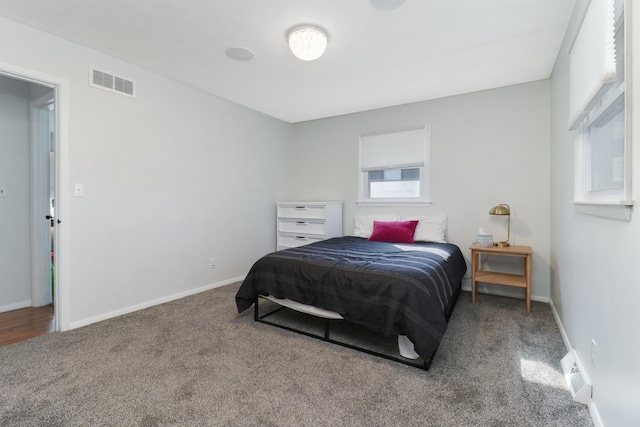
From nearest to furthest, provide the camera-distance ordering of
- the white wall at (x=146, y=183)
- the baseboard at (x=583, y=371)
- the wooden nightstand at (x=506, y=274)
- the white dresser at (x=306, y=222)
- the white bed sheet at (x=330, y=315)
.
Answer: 1. the baseboard at (x=583, y=371)
2. the white bed sheet at (x=330, y=315)
3. the white wall at (x=146, y=183)
4. the wooden nightstand at (x=506, y=274)
5. the white dresser at (x=306, y=222)

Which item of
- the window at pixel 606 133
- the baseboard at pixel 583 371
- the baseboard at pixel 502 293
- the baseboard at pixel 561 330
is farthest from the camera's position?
the baseboard at pixel 502 293

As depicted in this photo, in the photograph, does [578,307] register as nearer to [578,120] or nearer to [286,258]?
[578,120]

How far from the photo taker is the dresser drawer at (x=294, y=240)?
164 inches

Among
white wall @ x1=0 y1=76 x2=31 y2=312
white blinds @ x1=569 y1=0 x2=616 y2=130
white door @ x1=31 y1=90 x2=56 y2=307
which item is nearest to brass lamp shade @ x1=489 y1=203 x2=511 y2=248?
white blinds @ x1=569 y1=0 x2=616 y2=130

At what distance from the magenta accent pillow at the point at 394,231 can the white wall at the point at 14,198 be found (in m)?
3.71

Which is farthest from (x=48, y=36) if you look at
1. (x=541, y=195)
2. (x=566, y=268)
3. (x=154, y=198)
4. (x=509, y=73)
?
(x=541, y=195)

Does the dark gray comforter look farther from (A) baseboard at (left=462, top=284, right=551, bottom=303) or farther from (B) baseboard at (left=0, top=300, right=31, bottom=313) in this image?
(B) baseboard at (left=0, top=300, right=31, bottom=313)

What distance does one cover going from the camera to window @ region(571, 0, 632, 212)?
1254 millimetres

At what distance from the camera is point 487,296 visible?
3.35m

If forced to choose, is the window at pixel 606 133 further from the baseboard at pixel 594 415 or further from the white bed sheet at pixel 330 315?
the white bed sheet at pixel 330 315

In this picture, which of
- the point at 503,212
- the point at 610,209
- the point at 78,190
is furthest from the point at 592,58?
the point at 78,190

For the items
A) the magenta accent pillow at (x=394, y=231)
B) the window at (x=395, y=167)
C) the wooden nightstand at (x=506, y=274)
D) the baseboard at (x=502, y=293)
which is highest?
the window at (x=395, y=167)

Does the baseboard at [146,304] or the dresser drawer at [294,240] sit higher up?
the dresser drawer at [294,240]

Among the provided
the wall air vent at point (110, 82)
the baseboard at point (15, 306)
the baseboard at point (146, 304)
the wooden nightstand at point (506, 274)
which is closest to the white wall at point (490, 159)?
the wooden nightstand at point (506, 274)
